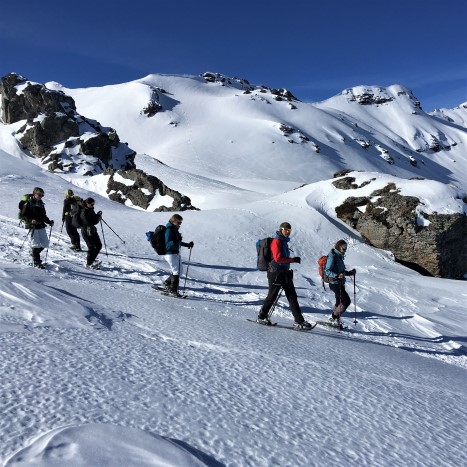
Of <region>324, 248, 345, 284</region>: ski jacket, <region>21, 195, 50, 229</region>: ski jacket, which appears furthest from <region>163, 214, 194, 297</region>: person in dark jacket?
<region>324, 248, 345, 284</region>: ski jacket

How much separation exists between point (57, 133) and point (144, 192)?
28.5m

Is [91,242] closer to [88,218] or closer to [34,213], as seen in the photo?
[88,218]

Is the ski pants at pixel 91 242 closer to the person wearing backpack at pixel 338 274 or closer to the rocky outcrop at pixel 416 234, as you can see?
the person wearing backpack at pixel 338 274

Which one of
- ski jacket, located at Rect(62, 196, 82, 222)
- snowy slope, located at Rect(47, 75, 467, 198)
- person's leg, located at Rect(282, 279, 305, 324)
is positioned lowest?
person's leg, located at Rect(282, 279, 305, 324)

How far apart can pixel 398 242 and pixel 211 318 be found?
40.6 feet

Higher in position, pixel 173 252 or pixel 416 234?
pixel 416 234

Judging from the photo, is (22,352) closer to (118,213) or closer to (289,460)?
(289,460)

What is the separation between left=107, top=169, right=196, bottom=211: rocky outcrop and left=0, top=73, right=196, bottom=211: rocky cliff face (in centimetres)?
12

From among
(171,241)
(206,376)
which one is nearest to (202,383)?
(206,376)

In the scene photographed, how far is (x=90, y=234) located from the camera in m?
9.48

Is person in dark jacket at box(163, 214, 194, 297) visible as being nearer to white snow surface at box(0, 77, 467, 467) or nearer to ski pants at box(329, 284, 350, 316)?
white snow surface at box(0, 77, 467, 467)

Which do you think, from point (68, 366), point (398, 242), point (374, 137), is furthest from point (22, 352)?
point (374, 137)

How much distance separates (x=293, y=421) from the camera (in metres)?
2.79

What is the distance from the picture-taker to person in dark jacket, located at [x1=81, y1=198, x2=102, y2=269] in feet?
31.0
